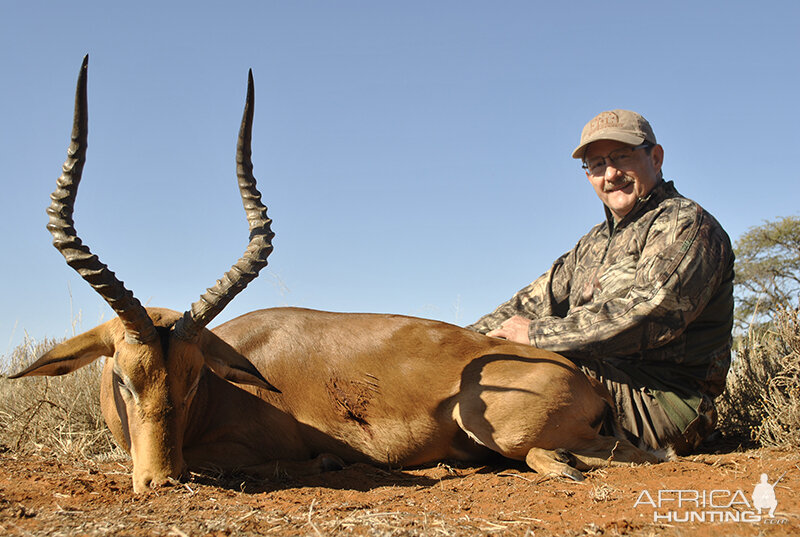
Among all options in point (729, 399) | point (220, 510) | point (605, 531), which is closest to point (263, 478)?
point (220, 510)

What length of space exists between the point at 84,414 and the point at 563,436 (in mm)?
4770

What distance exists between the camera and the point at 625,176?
644 centimetres

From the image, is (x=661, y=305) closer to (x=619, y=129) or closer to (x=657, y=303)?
(x=657, y=303)

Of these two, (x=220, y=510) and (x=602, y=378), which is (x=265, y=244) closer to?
(x=220, y=510)

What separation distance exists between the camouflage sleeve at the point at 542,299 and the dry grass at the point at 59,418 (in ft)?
12.8

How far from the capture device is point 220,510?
366 cm

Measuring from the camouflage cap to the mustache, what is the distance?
33 cm

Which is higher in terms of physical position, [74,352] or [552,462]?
[74,352]

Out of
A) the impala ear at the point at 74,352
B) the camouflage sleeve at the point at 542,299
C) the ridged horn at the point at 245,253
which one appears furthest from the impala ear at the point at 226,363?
the camouflage sleeve at the point at 542,299

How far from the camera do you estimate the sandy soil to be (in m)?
3.23

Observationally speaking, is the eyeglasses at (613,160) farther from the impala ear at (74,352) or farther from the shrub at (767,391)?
the impala ear at (74,352)

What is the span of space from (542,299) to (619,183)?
1545mm

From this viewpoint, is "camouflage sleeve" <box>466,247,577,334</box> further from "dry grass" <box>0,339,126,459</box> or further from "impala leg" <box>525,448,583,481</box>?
"dry grass" <box>0,339,126,459</box>

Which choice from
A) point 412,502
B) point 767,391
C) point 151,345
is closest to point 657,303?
point 767,391
